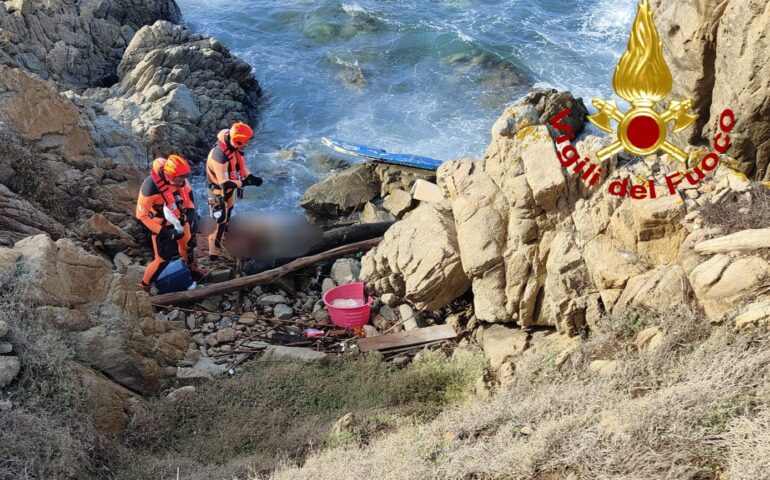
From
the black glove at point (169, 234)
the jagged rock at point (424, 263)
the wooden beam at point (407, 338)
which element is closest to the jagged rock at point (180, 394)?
the wooden beam at point (407, 338)

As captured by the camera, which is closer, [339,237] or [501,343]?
[501,343]

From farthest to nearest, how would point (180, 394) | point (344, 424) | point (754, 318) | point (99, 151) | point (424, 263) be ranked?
1. point (99, 151)
2. point (424, 263)
3. point (180, 394)
4. point (344, 424)
5. point (754, 318)

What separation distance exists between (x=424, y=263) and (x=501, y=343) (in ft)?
4.83

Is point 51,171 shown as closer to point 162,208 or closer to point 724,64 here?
point 162,208

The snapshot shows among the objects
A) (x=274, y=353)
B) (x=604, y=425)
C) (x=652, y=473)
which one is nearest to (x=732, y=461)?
(x=652, y=473)

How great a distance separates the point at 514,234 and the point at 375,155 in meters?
5.79

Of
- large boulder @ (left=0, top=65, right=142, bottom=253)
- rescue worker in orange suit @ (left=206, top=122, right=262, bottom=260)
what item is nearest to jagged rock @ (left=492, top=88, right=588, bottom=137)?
rescue worker in orange suit @ (left=206, top=122, right=262, bottom=260)

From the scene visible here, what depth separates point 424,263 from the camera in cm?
846

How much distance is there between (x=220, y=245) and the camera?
996cm

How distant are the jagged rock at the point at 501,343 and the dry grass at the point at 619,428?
1.16m

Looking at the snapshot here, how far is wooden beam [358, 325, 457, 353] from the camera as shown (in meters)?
8.21

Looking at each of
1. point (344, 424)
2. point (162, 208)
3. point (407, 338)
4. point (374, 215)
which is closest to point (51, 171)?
point (162, 208)

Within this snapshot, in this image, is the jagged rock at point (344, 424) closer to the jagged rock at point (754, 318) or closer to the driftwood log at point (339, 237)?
the jagged rock at point (754, 318)

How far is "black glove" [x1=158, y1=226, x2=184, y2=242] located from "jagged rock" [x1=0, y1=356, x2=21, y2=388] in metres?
3.16
